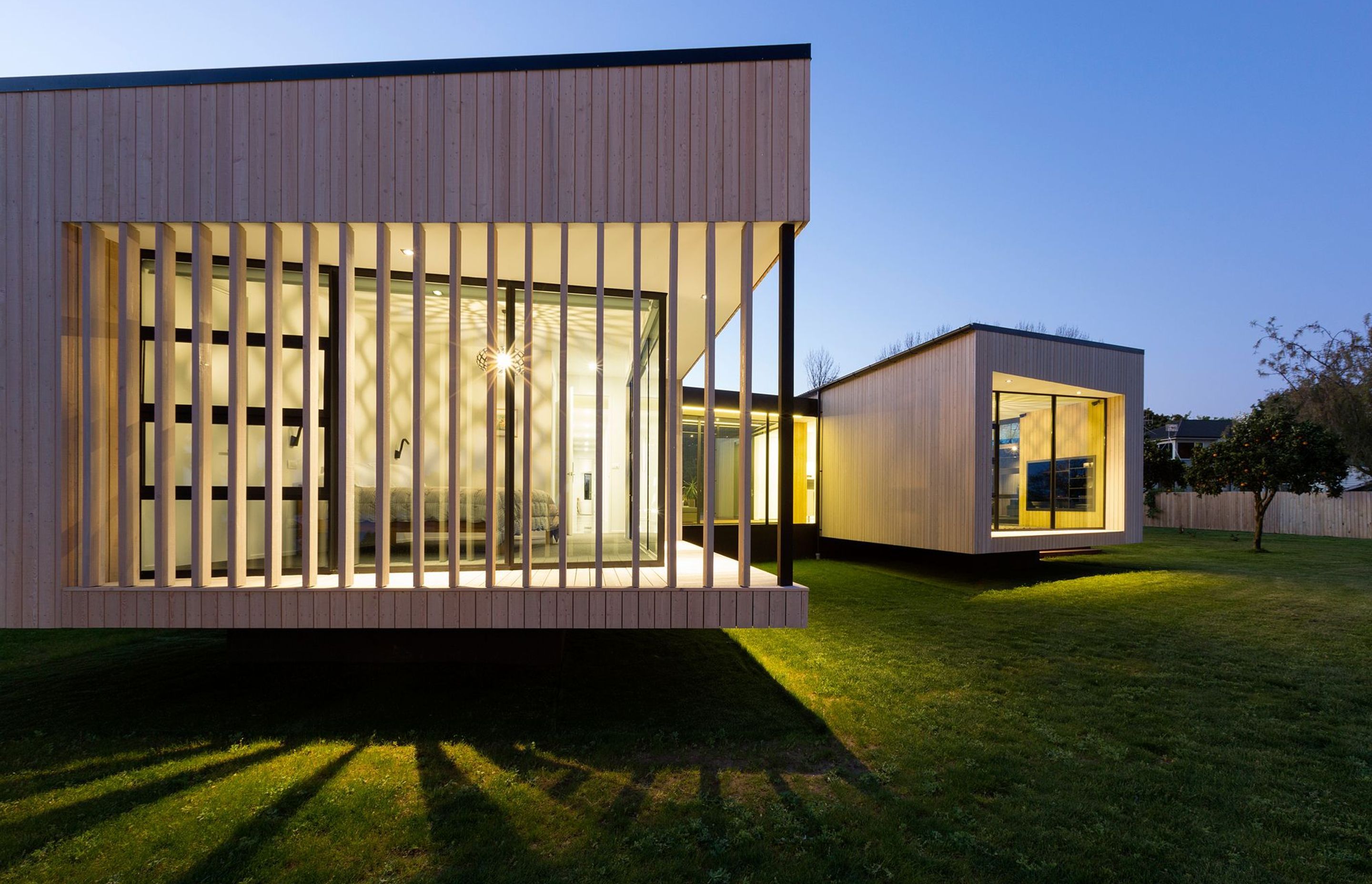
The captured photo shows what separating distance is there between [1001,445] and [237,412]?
11.5 metres

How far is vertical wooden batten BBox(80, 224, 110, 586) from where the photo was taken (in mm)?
4105

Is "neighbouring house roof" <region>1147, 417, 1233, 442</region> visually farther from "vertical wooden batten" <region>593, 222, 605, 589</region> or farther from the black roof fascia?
"vertical wooden batten" <region>593, 222, 605, 589</region>

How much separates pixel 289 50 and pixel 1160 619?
48.7 metres

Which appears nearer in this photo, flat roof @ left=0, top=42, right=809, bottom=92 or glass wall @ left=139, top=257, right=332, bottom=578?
flat roof @ left=0, top=42, right=809, bottom=92

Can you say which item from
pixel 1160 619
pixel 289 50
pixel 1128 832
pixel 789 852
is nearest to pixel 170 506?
pixel 789 852

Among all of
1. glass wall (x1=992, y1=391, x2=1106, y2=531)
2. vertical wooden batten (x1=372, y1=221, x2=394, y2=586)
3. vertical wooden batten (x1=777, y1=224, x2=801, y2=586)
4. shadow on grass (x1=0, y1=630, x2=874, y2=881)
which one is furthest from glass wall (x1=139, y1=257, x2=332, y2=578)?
glass wall (x1=992, y1=391, x2=1106, y2=531)

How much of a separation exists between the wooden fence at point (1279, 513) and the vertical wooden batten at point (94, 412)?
87.1ft

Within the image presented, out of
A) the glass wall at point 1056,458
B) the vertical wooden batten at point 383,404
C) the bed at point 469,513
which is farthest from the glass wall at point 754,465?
the vertical wooden batten at point 383,404

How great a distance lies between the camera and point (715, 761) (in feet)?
12.6

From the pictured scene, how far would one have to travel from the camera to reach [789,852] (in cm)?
289

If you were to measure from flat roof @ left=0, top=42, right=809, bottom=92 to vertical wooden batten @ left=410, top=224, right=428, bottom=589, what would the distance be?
1.14 meters

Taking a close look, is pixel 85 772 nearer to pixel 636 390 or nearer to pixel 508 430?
pixel 508 430

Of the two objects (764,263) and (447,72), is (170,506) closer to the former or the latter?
(447,72)

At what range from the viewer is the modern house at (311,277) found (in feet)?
13.5
